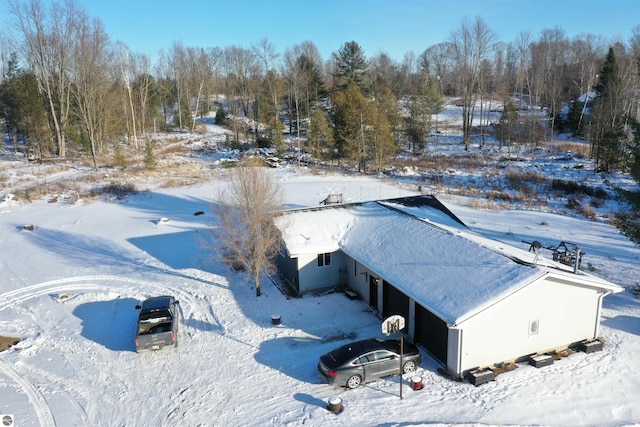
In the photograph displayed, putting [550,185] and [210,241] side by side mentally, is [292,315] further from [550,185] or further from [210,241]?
[550,185]

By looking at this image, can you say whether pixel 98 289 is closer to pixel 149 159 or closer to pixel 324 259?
pixel 324 259

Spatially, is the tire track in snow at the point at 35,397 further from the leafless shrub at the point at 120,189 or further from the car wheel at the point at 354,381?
the leafless shrub at the point at 120,189

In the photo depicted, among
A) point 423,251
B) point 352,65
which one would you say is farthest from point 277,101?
point 423,251

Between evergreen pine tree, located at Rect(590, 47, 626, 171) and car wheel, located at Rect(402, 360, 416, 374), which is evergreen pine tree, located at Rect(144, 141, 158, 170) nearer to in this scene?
car wheel, located at Rect(402, 360, 416, 374)

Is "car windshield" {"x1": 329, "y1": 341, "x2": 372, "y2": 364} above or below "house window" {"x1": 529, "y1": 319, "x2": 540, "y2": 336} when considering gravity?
below

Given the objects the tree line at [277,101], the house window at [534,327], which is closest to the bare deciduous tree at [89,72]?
the tree line at [277,101]

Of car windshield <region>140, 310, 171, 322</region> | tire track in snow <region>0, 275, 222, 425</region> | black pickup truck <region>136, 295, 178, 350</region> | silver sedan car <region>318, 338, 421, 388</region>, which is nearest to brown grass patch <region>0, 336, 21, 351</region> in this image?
tire track in snow <region>0, 275, 222, 425</region>
